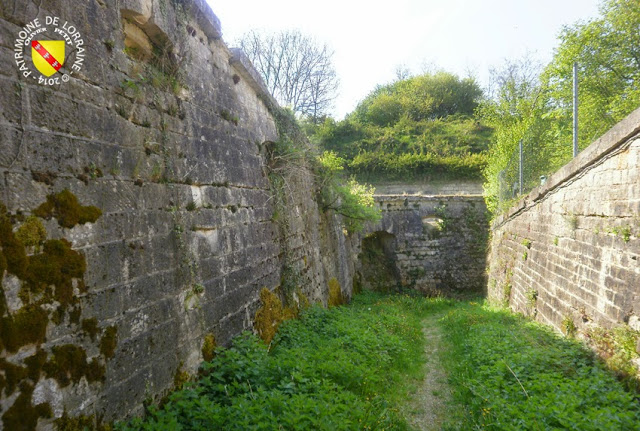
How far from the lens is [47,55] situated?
7.97 feet

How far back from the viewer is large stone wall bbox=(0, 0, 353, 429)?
2.20 metres

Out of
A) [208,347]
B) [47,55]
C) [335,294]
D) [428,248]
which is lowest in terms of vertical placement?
[335,294]

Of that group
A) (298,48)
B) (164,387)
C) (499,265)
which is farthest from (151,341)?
(298,48)

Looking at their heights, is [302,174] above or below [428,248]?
above

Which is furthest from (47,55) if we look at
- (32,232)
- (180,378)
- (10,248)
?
(180,378)

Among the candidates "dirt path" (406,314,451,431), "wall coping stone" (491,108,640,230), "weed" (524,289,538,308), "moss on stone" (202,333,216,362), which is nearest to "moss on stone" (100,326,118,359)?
"moss on stone" (202,333,216,362)

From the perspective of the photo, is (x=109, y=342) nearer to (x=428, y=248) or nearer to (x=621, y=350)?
(x=621, y=350)

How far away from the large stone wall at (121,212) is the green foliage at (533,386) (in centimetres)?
294

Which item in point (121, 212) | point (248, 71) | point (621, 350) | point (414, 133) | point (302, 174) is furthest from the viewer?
point (414, 133)

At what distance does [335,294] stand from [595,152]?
6.91m

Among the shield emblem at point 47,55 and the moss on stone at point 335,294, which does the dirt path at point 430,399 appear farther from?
the shield emblem at point 47,55

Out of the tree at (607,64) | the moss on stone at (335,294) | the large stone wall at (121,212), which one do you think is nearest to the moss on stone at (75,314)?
the large stone wall at (121,212)

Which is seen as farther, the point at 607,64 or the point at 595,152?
the point at 607,64

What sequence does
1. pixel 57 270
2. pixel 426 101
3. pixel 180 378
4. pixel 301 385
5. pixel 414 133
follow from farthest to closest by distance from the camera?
1. pixel 426 101
2. pixel 414 133
3. pixel 301 385
4. pixel 180 378
5. pixel 57 270
